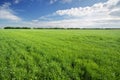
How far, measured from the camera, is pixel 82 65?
8117 millimetres

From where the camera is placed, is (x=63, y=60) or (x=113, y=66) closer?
(x=113, y=66)

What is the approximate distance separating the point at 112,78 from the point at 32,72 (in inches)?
155

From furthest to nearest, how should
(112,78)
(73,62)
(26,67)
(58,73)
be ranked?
(73,62), (26,67), (58,73), (112,78)

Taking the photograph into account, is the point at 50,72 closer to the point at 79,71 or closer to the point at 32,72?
the point at 32,72

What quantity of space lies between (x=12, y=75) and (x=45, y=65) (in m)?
1.98

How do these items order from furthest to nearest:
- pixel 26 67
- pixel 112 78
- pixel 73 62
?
pixel 73 62, pixel 26 67, pixel 112 78

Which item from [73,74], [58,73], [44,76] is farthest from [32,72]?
[73,74]

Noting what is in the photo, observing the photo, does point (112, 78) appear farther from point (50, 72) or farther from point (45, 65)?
point (45, 65)

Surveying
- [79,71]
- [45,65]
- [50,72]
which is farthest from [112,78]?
[45,65]

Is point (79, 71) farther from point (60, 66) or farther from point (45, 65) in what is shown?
point (45, 65)

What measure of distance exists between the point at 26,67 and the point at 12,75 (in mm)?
1167

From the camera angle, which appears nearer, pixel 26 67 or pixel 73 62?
pixel 26 67

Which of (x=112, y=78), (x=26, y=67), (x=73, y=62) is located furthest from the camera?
(x=73, y=62)

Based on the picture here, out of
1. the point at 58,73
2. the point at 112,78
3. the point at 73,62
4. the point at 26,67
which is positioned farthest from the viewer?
the point at 73,62
